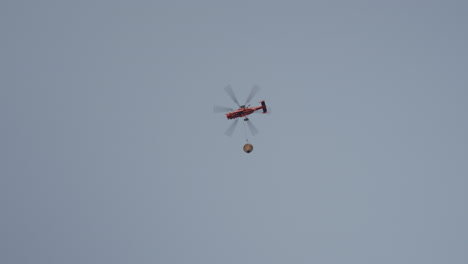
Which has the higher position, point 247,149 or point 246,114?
point 246,114

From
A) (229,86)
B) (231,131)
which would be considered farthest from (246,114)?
(229,86)

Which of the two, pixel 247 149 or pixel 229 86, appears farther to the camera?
pixel 247 149

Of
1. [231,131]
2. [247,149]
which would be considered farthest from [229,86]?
[247,149]

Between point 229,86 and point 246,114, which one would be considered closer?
point 229,86

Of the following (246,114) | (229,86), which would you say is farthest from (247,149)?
(229,86)

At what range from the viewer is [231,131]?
63.3 meters

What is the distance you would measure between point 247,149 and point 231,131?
4.92 m

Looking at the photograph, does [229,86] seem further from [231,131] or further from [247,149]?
[247,149]

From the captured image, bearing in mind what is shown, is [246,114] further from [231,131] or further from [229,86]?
[229,86]

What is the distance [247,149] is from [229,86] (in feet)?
38.8

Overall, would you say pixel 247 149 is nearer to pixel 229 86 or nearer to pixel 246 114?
pixel 246 114

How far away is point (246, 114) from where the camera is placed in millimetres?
66188

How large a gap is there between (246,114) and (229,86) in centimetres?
863

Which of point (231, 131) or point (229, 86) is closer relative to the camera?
point (229, 86)
